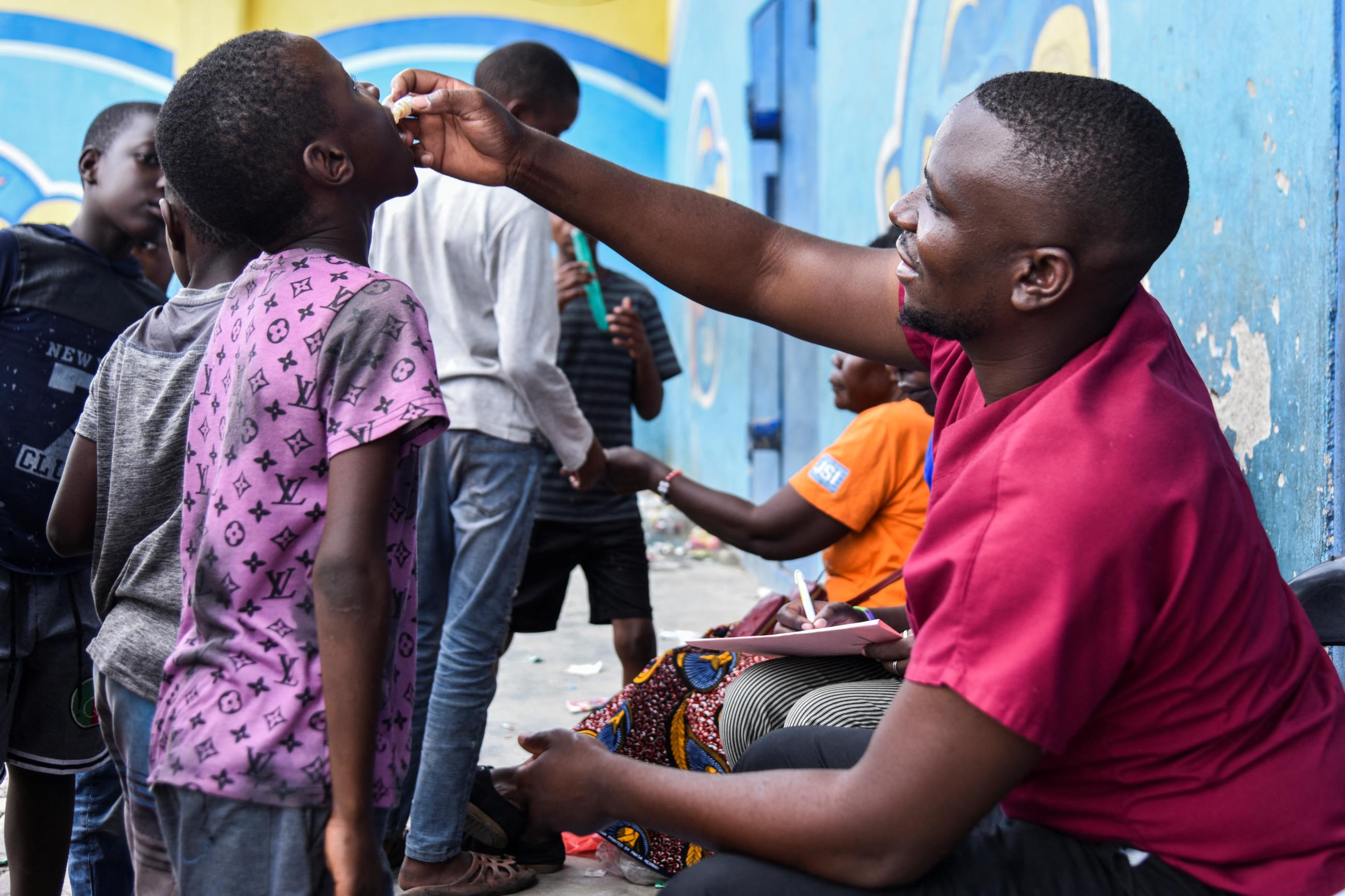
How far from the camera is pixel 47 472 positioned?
222cm

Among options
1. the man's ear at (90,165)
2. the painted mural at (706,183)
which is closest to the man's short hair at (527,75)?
the man's ear at (90,165)

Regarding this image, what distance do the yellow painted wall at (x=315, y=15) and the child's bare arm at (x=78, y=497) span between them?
10.0 m

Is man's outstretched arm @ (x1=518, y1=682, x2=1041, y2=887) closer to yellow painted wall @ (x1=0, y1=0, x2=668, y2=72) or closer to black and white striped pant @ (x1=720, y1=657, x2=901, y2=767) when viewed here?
black and white striped pant @ (x1=720, y1=657, x2=901, y2=767)

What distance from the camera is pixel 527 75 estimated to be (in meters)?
3.13

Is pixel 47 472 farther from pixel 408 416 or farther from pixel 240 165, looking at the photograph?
pixel 408 416

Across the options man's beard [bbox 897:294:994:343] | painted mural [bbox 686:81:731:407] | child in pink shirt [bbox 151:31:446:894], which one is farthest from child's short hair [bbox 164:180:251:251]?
painted mural [bbox 686:81:731:407]

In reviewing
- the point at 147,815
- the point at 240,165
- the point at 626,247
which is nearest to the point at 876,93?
the point at 626,247

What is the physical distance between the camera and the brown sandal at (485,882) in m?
2.66

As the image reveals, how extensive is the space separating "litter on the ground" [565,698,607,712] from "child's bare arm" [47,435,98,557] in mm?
2452

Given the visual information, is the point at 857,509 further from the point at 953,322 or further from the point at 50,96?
the point at 50,96

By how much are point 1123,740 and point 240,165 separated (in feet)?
4.13

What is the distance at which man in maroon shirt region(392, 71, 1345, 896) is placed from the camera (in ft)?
3.79

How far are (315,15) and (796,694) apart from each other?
34.7ft

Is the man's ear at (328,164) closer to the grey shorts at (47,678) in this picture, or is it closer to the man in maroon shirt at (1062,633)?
the man in maroon shirt at (1062,633)
